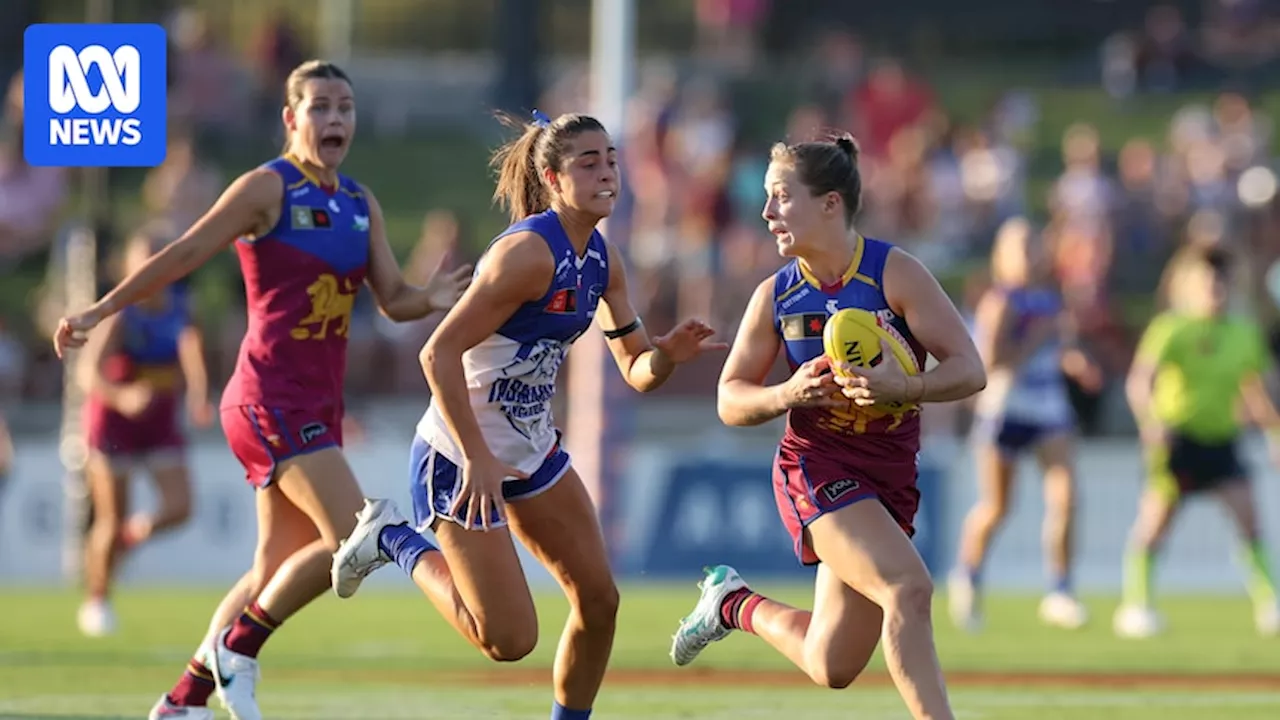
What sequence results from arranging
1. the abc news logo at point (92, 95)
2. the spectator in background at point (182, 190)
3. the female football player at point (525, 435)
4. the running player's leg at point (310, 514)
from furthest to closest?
the spectator in background at point (182, 190)
the abc news logo at point (92, 95)
the running player's leg at point (310, 514)
the female football player at point (525, 435)

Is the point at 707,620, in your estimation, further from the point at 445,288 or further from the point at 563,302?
the point at 445,288

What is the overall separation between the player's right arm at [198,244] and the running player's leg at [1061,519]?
23.3ft

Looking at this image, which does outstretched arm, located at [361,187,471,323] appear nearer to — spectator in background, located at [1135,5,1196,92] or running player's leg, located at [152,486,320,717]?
running player's leg, located at [152,486,320,717]

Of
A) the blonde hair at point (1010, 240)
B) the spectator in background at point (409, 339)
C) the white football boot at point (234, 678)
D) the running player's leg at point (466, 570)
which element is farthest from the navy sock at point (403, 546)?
the spectator in background at point (409, 339)

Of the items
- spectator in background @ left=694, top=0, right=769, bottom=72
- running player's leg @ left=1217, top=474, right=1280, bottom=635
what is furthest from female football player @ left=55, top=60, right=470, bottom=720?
spectator in background @ left=694, top=0, right=769, bottom=72

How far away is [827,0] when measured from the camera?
31.5m

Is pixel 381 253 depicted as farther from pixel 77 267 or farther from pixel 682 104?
pixel 682 104

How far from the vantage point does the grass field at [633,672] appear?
990 cm

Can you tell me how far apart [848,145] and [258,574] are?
3.05 m

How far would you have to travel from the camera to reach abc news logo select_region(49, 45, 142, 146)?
9023 millimetres

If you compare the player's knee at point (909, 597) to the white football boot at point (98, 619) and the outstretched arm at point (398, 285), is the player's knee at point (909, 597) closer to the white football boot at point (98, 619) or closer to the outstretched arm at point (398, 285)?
the outstretched arm at point (398, 285)

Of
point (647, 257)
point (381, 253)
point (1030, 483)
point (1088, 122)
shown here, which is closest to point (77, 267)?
point (647, 257)

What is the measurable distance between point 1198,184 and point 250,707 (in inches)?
654

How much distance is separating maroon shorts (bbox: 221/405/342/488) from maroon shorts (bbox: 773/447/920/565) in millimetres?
2061
